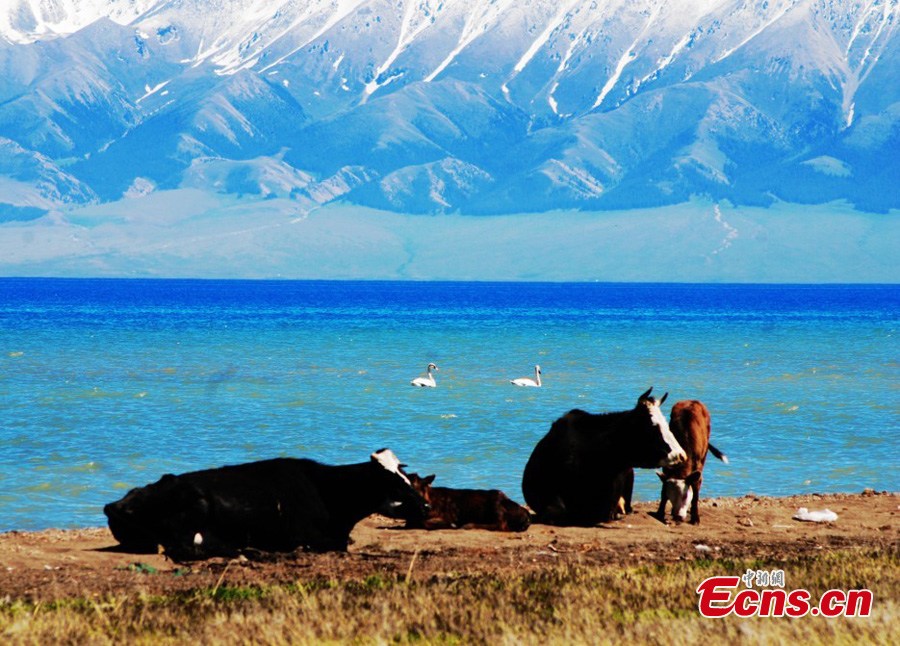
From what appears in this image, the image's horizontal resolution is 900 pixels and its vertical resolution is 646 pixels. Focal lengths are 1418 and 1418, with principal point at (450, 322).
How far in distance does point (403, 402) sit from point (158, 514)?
103 feet

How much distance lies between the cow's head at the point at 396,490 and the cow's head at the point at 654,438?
3.28m

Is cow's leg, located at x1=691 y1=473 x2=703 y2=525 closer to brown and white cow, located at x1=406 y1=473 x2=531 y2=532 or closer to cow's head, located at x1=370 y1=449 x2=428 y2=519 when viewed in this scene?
brown and white cow, located at x1=406 y1=473 x2=531 y2=532

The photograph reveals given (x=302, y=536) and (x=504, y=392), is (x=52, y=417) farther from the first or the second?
(x=302, y=536)

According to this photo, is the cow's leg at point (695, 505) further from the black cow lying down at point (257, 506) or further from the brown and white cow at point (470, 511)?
the black cow lying down at point (257, 506)

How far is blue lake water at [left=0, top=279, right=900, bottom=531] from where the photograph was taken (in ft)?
95.9

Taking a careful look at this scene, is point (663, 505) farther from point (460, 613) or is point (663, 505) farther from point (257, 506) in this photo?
point (460, 613)

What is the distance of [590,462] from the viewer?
65.5 feet

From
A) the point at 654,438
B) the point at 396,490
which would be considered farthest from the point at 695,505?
the point at 396,490

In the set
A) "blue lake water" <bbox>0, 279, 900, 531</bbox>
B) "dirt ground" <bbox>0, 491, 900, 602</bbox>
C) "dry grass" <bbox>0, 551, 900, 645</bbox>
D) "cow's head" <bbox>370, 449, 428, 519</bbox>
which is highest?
"cow's head" <bbox>370, 449, 428, 519</bbox>

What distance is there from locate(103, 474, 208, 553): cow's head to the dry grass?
7.75 ft

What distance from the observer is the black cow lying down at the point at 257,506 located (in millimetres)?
16406

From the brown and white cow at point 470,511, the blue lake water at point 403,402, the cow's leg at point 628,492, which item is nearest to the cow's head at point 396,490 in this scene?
the brown and white cow at point 470,511

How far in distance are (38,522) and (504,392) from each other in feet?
99.9

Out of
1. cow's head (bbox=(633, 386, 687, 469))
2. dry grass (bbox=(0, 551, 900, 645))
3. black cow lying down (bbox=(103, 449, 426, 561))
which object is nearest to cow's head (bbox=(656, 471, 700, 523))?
cow's head (bbox=(633, 386, 687, 469))
